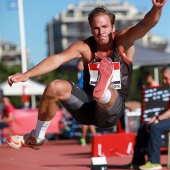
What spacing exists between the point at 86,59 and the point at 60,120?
15.3 meters

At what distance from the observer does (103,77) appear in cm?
676

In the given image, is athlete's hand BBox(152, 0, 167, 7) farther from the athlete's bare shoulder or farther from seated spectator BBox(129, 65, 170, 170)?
seated spectator BBox(129, 65, 170, 170)

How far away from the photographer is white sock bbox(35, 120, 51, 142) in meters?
7.20

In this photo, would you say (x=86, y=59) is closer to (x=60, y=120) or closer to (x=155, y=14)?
(x=155, y=14)

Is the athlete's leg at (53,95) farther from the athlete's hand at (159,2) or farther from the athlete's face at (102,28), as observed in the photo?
the athlete's hand at (159,2)

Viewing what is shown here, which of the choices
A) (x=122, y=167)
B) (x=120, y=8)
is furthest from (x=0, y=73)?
(x=120, y=8)

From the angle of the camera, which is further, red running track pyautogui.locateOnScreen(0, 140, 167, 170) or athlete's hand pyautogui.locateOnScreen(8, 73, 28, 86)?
red running track pyautogui.locateOnScreen(0, 140, 167, 170)

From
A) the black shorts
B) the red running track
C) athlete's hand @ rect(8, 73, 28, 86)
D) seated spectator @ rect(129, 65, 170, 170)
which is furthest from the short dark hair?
the red running track

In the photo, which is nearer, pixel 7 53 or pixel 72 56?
pixel 72 56

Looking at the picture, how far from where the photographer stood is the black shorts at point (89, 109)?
7008 millimetres

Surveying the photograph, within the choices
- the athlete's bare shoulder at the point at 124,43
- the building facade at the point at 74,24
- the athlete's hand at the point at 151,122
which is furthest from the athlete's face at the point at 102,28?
the building facade at the point at 74,24

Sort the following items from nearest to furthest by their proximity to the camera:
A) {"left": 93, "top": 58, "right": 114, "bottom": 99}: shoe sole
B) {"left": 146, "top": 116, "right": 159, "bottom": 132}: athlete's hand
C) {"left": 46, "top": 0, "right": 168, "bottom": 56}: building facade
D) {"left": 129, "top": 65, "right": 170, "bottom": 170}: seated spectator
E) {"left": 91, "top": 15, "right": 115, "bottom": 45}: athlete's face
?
1. {"left": 93, "top": 58, "right": 114, "bottom": 99}: shoe sole
2. {"left": 91, "top": 15, "right": 115, "bottom": 45}: athlete's face
3. {"left": 129, "top": 65, "right": 170, "bottom": 170}: seated spectator
4. {"left": 146, "top": 116, "right": 159, "bottom": 132}: athlete's hand
5. {"left": 46, "top": 0, "right": 168, "bottom": 56}: building facade

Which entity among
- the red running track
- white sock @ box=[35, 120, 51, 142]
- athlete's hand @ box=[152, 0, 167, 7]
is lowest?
the red running track

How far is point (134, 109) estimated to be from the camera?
790 inches
